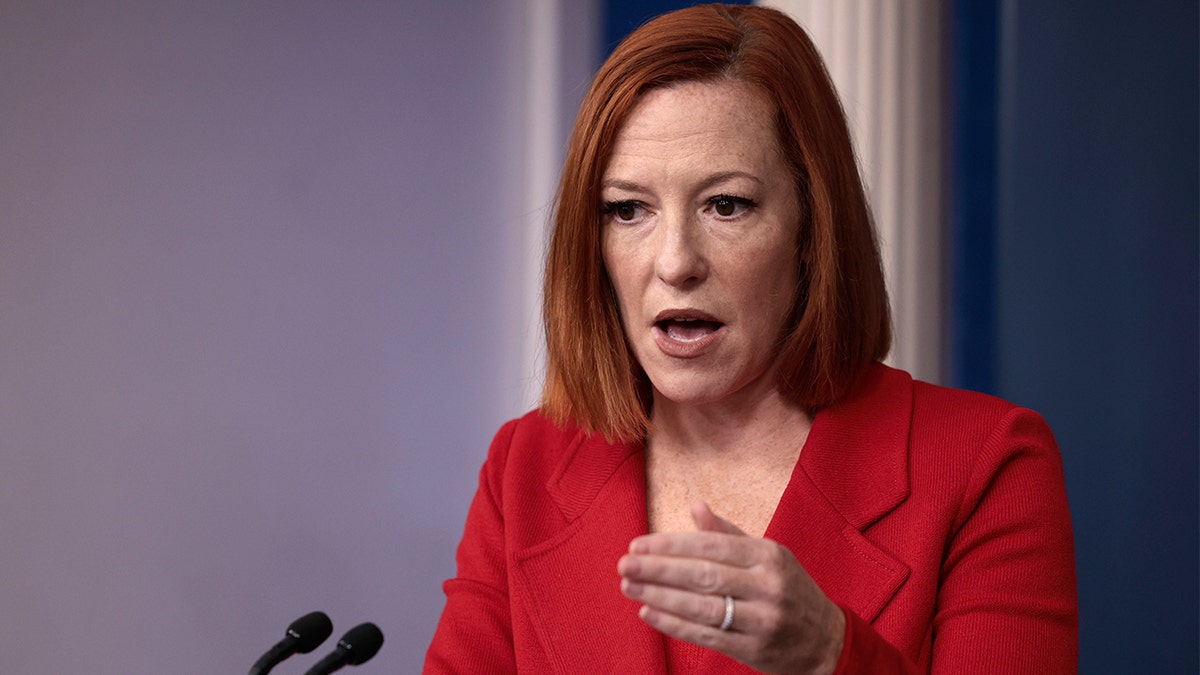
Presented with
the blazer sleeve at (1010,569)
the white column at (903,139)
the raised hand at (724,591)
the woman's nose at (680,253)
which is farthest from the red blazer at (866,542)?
the white column at (903,139)

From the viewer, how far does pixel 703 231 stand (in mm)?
1445

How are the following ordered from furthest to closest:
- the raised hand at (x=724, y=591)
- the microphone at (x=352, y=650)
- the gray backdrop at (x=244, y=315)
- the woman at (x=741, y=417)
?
the gray backdrop at (x=244, y=315) < the woman at (x=741, y=417) < the microphone at (x=352, y=650) < the raised hand at (x=724, y=591)

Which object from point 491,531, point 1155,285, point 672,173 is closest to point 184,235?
point 491,531

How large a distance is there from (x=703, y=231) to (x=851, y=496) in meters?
0.38

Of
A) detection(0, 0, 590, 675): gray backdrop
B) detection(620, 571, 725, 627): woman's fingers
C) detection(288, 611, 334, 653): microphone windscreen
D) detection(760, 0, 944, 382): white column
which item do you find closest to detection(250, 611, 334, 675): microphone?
detection(288, 611, 334, 653): microphone windscreen

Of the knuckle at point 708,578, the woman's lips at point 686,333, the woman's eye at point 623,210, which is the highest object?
the woman's eye at point 623,210

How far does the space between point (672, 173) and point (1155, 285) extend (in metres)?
1.28

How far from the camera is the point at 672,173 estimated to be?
1.44m

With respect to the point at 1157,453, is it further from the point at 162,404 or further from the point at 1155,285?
the point at 162,404

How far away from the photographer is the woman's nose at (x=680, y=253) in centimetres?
141

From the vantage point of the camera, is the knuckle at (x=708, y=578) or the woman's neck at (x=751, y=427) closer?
the knuckle at (x=708, y=578)

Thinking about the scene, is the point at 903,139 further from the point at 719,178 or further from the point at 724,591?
the point at 724,591

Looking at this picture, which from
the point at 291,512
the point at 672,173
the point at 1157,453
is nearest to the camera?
the point at 672,173

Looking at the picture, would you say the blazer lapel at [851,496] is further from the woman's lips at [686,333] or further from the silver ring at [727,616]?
the silver ring at [727,616]
